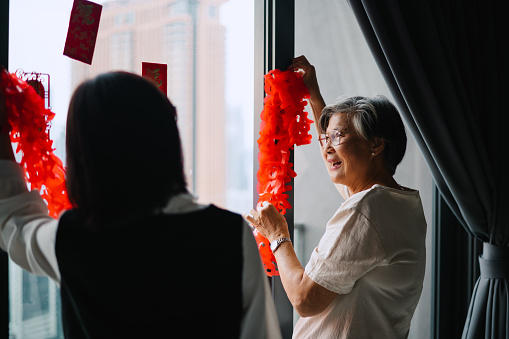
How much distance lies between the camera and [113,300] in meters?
0.82

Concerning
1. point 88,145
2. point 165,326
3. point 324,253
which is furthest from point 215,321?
point 324,253

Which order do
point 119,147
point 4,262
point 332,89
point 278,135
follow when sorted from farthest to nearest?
point 332,89 < point 278,135 < point 4,262 < point 119,147

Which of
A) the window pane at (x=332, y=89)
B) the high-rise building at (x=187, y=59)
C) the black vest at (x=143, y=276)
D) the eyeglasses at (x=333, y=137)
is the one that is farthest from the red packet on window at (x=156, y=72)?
the window pane at (x=332, y=89)

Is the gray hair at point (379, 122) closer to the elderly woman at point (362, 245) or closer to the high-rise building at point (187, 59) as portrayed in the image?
the elderly woman at point (362, 245)

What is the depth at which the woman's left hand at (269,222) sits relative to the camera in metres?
1.47

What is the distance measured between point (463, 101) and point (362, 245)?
0.93 meters

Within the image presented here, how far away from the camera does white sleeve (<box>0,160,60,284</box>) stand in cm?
87

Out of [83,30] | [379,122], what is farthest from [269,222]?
[83,30]

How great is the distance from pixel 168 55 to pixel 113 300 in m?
0.98

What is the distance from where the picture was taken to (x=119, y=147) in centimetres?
81

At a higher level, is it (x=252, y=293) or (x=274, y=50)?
(x=274, y=50)

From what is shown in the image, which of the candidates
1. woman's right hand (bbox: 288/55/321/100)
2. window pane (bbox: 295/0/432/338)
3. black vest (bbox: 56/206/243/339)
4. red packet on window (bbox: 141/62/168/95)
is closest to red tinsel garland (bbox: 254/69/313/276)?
woman's right hand (bbox: 288/55/321/100)

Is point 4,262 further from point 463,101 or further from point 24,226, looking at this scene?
point 463,101

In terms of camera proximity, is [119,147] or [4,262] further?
[4,262]
